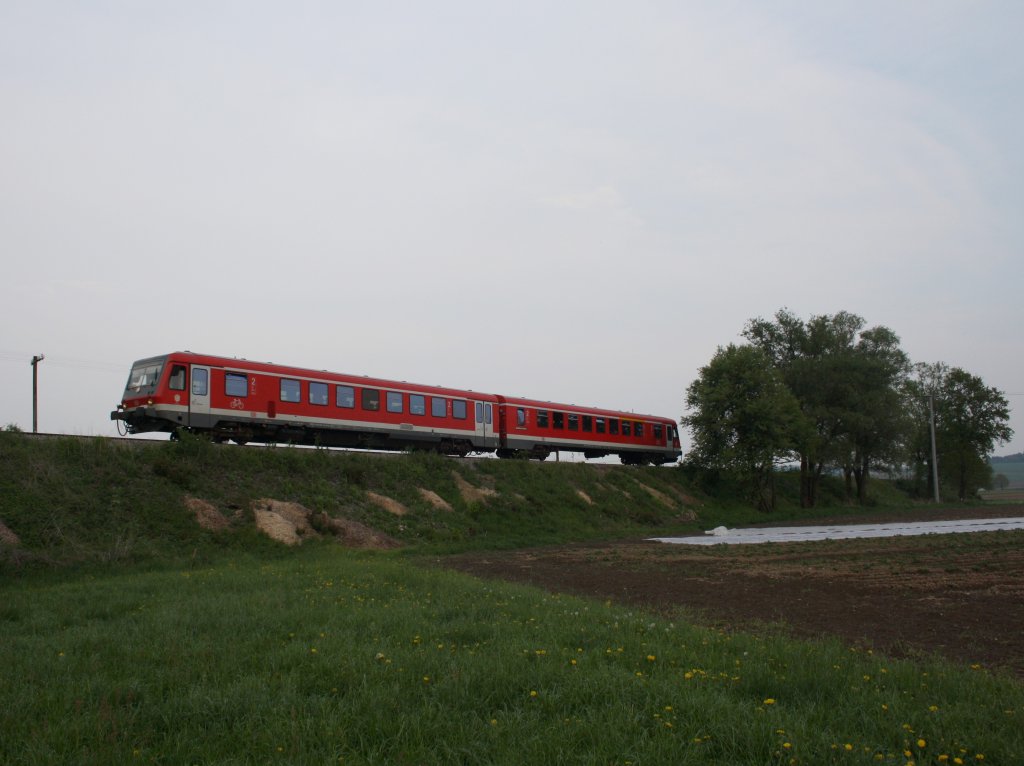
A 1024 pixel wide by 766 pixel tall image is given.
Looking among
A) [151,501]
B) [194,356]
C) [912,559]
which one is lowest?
[912,559]

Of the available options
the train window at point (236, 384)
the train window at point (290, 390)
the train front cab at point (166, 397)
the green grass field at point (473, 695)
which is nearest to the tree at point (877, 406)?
the train window at point (290, 390)

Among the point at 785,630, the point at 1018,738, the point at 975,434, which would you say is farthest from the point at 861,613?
the point at 975,434

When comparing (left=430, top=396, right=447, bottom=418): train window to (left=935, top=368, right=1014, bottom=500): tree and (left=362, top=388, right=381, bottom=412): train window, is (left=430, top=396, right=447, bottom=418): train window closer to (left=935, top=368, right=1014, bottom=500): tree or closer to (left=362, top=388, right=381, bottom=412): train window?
(left=362, top=388, right=381, bottom=412): train window

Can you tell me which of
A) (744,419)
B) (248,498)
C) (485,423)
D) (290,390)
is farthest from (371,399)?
(744,419)

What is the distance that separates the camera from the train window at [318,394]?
2872 cm

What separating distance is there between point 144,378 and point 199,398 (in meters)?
2.02

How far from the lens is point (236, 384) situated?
2617 cm

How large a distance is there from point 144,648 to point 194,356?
18.7 meters

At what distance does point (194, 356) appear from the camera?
985 inches

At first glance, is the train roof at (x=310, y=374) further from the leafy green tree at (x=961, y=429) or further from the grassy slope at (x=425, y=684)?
the leafy green tree at (x=961, y=429)

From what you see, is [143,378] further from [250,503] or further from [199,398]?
[250,503]

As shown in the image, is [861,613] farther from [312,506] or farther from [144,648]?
[312,506]

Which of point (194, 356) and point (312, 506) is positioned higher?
point (194, 356)

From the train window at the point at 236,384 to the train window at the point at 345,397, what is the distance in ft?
13.2
